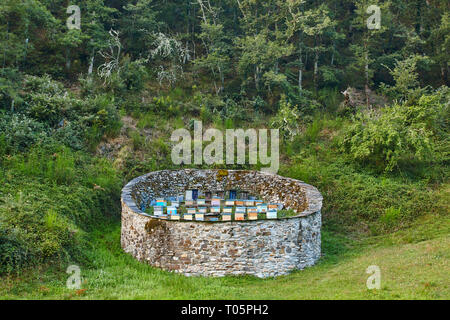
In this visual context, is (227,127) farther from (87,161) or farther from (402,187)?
(402,187)

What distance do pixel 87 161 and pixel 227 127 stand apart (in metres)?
7.26

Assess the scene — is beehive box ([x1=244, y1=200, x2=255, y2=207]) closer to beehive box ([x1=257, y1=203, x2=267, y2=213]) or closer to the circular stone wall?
beehive box ([x1=257, y1=203, x2=267, y2=213])

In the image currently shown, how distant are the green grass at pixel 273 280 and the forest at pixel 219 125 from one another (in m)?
0.06

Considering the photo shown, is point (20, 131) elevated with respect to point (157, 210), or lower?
elevated

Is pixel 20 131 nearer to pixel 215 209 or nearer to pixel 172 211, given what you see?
pixel 172 211

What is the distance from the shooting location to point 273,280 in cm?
1104

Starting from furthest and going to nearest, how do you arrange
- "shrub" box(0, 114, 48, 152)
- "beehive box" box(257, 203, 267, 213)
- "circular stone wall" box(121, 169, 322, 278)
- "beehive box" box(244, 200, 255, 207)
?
"shrub" box(0, 114, 48, 152), "beehive box" box(244, 200, 255, 207), "beehive box" box(257, 203, 267, 213), "circular stone wall" box(121, 169, 322, 278)

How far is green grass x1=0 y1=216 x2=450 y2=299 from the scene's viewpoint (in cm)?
924

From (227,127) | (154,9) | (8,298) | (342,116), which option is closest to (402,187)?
(342,116)

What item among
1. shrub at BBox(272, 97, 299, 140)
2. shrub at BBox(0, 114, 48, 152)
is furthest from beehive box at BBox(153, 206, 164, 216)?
shrub at BBox(272, 97, 299, 140)

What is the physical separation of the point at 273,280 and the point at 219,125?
1158cm

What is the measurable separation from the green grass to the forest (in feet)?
0.18

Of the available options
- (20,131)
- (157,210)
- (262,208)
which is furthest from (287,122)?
(20,131)

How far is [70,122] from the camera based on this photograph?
1820 centimetres
